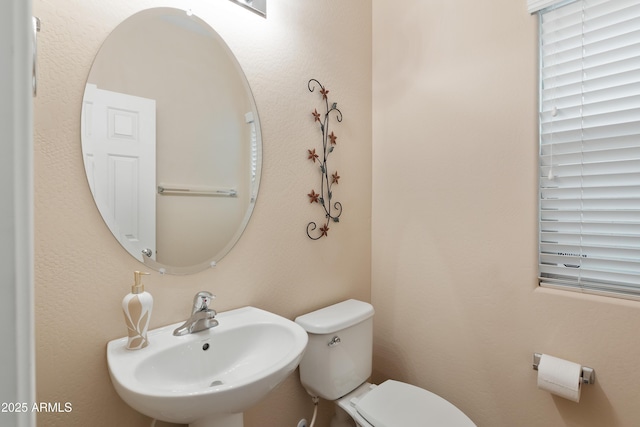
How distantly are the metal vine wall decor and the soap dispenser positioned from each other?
2.39 ft

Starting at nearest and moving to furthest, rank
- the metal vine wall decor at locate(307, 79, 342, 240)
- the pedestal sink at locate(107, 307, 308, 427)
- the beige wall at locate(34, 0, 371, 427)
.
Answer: the pedestal sink at locate(107, 307, 308, 427) → the beige wall at locate(34, 0, 371, 427) → the metal vine wall decor at locate(307, 79, 342, 240)

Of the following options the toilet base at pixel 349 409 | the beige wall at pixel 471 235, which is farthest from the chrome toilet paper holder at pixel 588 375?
the toilet base at pixel 349 409

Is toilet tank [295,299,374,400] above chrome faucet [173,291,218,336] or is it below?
below

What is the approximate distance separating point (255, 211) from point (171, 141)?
1.30 feet

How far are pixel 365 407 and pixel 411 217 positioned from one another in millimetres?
873

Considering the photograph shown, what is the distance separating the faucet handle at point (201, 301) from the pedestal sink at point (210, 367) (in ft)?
0.25

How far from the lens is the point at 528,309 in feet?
3.89

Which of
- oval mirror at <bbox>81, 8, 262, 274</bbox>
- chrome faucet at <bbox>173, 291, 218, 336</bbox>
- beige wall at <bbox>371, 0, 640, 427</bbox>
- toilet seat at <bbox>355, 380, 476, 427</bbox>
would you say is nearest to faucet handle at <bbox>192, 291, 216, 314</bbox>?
chrome faucet at <bbox>173, 291, 218, 336</bbox>

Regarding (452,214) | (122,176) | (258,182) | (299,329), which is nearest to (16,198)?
(122,176)

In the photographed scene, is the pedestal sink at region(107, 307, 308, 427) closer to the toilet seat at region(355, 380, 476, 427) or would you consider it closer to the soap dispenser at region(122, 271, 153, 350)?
the soap dispenser at region(122, 271, 153, 350)

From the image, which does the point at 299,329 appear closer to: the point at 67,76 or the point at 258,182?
the point at 258,182

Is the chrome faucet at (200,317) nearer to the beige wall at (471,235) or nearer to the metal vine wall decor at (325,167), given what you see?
the metal vine wall decor at (325,167)

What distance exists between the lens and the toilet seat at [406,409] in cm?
108

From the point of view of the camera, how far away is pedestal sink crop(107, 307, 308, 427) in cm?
70
